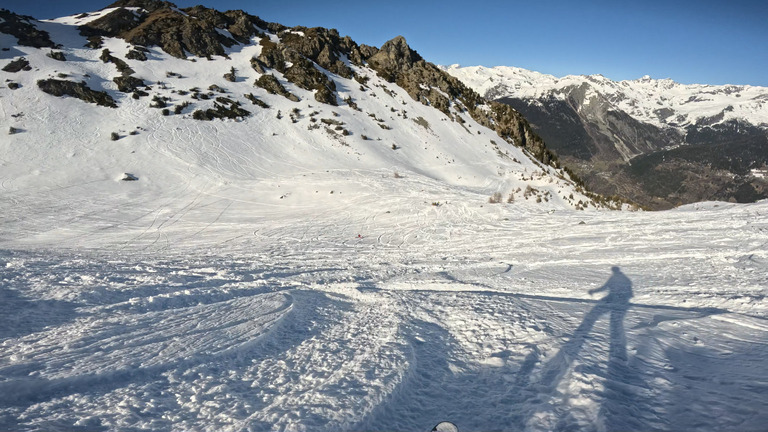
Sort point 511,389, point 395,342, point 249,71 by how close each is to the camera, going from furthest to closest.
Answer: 1. point 249,71
2. point 395,342
3. point 511,389

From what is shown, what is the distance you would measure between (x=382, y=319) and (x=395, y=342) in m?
0.88

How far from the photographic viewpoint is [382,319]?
5.84 meters

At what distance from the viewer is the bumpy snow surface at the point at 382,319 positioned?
11.5 feet

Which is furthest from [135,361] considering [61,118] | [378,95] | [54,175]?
[378,95]

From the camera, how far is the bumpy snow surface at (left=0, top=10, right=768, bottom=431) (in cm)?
351

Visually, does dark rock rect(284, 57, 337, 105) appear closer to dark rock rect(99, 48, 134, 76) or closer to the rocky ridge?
the rocky ridge

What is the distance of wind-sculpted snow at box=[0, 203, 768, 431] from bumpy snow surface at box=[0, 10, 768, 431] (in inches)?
1.2

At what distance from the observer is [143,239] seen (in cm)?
1321

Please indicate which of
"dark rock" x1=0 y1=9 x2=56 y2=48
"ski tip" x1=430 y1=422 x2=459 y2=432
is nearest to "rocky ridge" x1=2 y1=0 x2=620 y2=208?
"dark rock" x1=0 y1=9 x2=56 y2=48

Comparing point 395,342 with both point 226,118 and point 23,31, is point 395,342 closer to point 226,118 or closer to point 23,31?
point 226,118

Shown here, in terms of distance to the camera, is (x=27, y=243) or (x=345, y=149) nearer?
(x=27, y=243)

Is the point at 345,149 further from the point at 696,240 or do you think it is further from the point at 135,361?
the point at 135,361

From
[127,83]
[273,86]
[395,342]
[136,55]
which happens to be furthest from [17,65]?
[395,342]

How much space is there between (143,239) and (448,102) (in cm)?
4151
